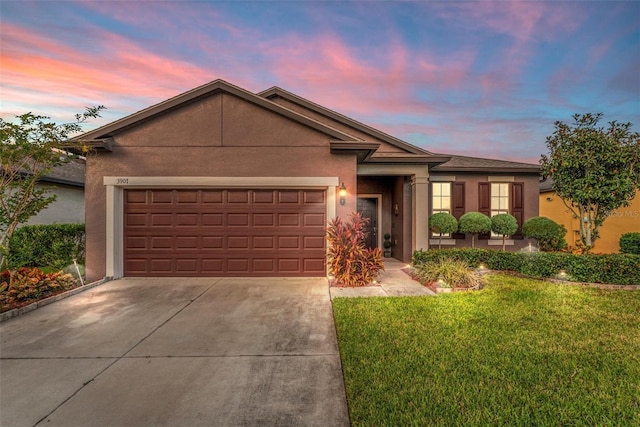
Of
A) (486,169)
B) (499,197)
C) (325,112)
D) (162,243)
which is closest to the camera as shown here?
(162,243)

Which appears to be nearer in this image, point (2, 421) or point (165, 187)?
point (2, 421)

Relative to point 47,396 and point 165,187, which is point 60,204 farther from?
point 47,396

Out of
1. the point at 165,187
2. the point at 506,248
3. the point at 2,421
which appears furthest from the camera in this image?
the point at 506,248

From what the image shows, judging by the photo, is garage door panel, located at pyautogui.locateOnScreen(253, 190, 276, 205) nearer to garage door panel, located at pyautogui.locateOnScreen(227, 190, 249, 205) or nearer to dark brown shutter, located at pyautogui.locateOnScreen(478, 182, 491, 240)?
garage door panel, located at pyautogui.locateOnScreen(227, 190, 249, 205)

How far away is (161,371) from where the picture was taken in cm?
326

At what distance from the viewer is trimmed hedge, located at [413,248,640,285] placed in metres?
6.73

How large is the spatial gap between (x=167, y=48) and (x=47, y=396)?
387 inches


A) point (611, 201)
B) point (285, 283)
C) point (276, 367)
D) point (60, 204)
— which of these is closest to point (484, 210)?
point (611, 201)

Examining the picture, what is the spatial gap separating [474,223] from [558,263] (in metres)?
3.16

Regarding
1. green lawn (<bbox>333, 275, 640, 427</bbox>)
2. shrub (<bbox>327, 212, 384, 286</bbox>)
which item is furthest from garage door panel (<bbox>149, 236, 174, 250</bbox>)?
green lawn (<bbox>333, 275, 640, 427</bbox>)

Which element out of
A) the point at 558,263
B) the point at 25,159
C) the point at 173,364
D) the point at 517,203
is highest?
the point at 25,159

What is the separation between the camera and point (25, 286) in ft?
18.9

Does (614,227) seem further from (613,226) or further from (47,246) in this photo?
(47,246)

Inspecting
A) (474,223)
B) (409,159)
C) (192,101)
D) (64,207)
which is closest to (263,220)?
(192,101)
